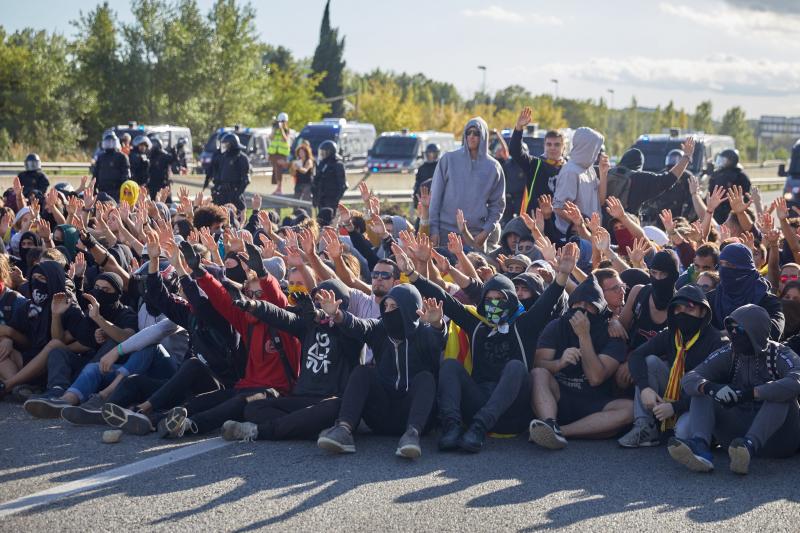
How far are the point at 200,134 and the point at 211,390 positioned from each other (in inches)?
1971

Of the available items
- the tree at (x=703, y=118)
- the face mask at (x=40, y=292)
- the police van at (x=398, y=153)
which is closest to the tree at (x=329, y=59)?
the tree at (x=703, y=118)

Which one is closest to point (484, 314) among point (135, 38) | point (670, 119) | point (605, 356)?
point (605, 356)

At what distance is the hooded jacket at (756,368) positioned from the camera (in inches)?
283

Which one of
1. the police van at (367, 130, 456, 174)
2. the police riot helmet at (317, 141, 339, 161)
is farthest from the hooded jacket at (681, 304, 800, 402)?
the police van at (367, 130, 456, 174)

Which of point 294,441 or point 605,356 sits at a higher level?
point 605,356

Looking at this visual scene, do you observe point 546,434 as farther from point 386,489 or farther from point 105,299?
point 105,299

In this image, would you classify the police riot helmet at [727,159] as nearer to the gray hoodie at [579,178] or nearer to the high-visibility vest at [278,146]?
the gray hoodie at [579,178]

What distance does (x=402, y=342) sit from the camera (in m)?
8.26

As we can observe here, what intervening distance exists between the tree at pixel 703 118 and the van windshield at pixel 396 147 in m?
63.9

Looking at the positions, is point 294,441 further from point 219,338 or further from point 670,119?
point 670,119

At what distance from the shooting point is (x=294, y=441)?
26.6ft

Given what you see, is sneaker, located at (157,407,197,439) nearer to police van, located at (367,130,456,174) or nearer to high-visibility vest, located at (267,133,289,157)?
high-visibility vest, located at (267,133,289,157)

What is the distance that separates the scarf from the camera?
7910 mm

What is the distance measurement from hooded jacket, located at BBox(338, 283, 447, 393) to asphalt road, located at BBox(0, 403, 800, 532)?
521mm
